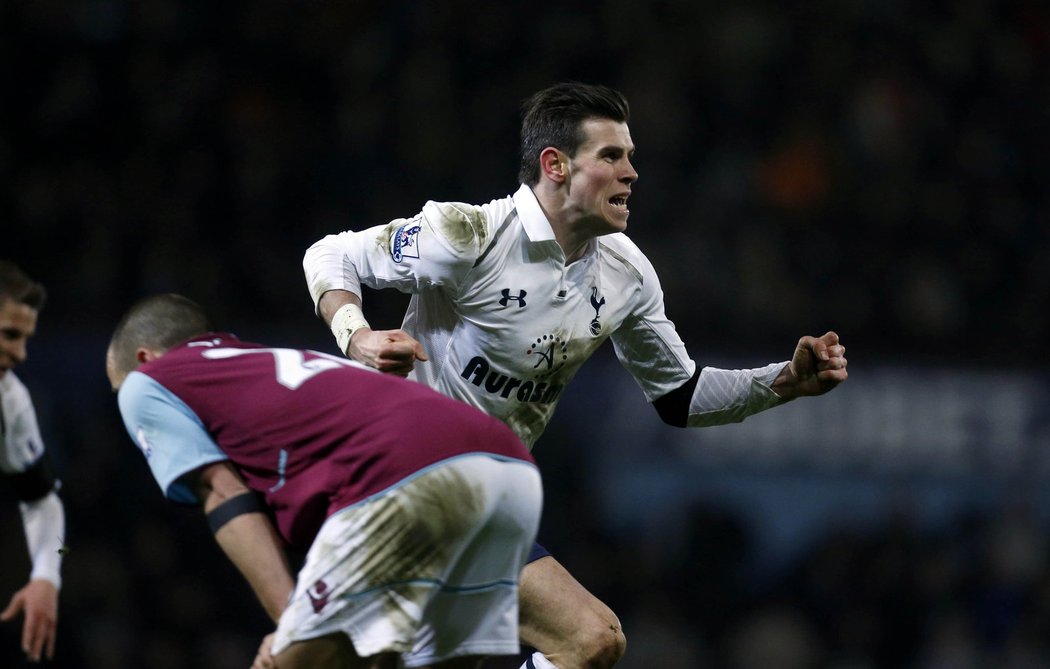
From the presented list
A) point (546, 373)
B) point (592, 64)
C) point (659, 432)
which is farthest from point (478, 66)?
point (546, 373)

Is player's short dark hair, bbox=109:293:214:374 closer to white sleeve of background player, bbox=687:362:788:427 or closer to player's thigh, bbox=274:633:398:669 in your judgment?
player's thigh, bbox=274:633:398:669

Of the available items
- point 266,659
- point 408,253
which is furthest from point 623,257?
point 266,659

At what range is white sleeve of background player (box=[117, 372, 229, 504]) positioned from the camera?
10.1 feet

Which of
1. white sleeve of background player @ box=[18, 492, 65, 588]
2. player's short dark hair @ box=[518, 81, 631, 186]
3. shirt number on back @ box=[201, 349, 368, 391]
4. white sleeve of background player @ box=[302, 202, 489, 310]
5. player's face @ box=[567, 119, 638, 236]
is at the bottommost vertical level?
white sleeve of background player @ box=[18, 492, 65, 588]

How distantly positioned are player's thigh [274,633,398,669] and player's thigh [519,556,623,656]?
37.0 inches

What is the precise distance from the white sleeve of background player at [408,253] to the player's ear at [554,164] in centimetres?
25

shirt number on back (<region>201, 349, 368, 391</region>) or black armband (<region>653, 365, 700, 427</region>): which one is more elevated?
shirt number on back (<region>201, 349, 368, 391</region>)

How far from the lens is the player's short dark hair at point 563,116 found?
4.21 metres

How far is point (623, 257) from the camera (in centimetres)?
438

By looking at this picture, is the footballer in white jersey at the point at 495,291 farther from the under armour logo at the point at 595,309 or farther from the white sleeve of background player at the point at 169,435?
the white sleeve of background player at the point at 169,435

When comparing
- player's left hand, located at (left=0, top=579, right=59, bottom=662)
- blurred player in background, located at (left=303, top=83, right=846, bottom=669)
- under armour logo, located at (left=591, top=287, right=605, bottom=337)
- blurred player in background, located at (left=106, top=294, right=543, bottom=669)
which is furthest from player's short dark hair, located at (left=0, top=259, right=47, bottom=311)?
under armour logo, located at (left=591, top=287, right=605, bottom=337)

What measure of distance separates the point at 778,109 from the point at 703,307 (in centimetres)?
206

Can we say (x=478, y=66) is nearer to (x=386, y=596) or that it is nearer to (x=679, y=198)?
(x=679, y=198)

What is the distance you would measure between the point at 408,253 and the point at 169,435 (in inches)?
45.8
